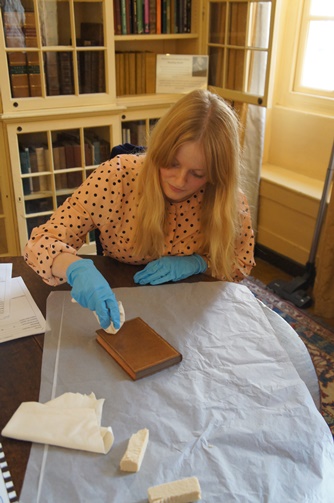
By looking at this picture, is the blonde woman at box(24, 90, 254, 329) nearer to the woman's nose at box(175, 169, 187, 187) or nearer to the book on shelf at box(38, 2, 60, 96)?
the woman's nose at box(175, 169, 187, 187)

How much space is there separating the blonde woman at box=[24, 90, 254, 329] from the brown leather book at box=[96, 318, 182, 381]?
0.37 ft

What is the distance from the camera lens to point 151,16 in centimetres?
268

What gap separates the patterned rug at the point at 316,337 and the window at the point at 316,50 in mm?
1222

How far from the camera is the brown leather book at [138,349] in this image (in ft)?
3.01

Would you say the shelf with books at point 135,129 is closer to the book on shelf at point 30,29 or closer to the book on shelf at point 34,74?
the book on shelf at point 34,74

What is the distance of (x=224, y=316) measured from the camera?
111 cm

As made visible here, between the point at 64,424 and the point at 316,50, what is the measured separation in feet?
9.01

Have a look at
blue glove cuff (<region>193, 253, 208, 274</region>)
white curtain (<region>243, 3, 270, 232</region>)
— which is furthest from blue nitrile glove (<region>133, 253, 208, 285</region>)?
white curtain (<region>243, 3, 270, 232</region>)

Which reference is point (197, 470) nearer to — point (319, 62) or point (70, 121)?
point (70, 121)

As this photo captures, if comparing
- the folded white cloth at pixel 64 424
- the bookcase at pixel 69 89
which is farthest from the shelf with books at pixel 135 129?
the folded white cloth at pixel 64 424

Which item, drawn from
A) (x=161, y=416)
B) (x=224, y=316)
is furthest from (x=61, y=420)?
(x=224, y=316)

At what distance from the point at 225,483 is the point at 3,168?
2101 millimetres

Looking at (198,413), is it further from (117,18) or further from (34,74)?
(117,18)

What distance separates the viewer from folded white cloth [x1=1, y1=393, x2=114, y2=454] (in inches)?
29.9
